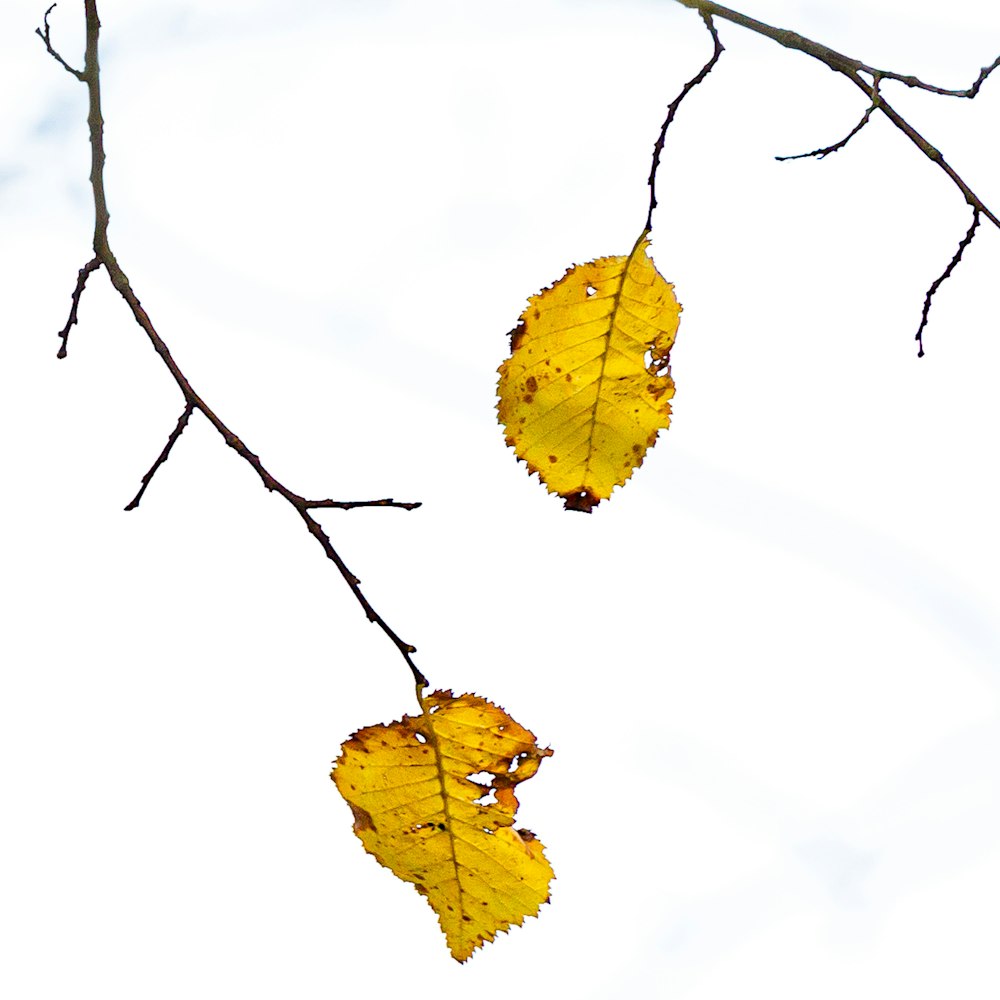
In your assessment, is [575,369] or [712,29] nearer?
[712,29]

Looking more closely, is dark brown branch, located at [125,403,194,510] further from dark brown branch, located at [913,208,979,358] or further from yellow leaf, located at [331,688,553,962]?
dark brown branch, located at [913,208,979,358]

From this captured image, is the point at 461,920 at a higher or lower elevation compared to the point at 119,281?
lower

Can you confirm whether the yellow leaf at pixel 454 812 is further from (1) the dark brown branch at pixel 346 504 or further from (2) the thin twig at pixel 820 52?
(2) the thin twig at pixel 820 52

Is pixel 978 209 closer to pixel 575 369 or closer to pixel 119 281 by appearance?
pixel 575 369

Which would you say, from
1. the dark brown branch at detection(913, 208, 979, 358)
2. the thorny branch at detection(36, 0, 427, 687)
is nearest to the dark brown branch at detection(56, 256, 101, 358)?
the thorny branch at detection(36, 0, 427, 687)

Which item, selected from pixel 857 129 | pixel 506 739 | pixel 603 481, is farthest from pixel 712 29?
pixel 506 739

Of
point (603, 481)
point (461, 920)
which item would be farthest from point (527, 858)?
point (603, 481)

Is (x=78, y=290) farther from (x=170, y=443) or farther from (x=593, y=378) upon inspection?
(x=593, y=378)
